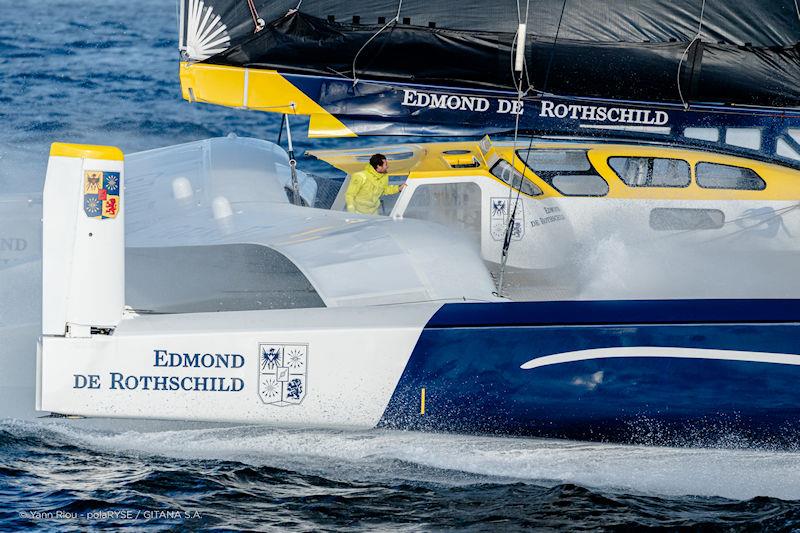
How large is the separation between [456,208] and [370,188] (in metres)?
0.66

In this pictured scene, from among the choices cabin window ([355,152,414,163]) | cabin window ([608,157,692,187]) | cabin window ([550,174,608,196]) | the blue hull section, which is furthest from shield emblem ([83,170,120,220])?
cabin window ([608,157,692,187])

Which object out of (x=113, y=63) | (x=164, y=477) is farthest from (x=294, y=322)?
(x=113, y=63)

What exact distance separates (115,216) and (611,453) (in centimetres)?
325

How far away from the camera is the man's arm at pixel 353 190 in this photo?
29.5ft

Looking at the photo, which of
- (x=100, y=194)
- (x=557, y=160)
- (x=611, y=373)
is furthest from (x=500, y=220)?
(x=100, y=194)

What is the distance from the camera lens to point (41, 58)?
21.4 m

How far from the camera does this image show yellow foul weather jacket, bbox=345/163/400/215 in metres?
8.98

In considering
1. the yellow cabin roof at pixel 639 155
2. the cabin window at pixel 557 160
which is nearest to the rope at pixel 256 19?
the yellow cabin roof at pixel 639 155

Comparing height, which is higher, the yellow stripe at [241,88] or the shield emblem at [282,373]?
the yellow stripe at [241,88]

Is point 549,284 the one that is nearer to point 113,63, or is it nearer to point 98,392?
point 98,392

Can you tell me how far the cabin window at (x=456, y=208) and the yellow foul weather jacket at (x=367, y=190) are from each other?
1.18 feet

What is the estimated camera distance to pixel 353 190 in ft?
29.6

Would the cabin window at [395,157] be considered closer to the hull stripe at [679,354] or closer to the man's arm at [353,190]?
the man's arm at [353,190]

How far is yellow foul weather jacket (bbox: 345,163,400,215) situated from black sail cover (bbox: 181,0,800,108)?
819 mm
